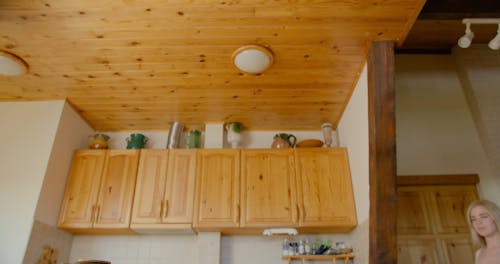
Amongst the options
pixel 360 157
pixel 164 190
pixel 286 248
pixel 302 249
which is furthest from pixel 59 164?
pixel 360 157

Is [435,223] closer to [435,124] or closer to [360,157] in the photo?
[435,124]

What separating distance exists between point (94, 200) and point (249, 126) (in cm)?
159

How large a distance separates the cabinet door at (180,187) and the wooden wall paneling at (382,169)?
1473 mm

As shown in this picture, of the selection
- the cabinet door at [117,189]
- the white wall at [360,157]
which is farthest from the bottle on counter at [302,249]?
the cabinet door at [117,189]

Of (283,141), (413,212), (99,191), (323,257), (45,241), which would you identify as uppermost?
(283,141)

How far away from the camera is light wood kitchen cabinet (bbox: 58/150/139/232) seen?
283 cm

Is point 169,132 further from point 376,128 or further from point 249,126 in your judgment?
point 376,128

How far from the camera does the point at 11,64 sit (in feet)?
8.08

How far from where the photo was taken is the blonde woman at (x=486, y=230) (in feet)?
6.34

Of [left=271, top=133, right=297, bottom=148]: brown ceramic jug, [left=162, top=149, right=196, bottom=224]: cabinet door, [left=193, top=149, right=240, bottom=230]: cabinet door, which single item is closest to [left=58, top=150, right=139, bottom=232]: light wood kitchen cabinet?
[left=162, top=149, right=196, bottom=224]: cabinet door

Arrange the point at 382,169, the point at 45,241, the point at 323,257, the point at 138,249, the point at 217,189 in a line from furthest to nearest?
the point at 138,249 < the point at 217,189 < the point at 323,257 < the point at 45,241 < the point at 382,169

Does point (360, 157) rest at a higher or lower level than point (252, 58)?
lower

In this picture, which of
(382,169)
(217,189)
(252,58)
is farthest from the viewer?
(217,189)

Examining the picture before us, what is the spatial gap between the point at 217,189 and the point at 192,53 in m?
1.19
